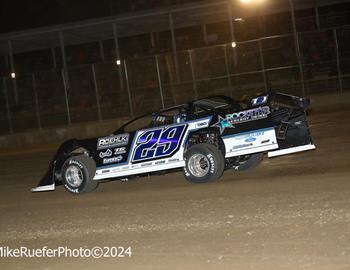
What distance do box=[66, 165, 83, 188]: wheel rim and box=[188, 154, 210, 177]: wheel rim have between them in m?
2.11

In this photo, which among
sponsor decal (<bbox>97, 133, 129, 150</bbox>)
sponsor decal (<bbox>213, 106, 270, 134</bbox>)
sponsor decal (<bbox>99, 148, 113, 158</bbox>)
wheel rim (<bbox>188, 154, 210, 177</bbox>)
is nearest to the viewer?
sponsor decal (<bbox>213, 106, 270, 134</bbox>)

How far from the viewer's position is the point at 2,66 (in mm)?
39438

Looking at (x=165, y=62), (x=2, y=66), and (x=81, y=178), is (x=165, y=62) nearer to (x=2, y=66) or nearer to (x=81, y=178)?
(x=81, y=178)

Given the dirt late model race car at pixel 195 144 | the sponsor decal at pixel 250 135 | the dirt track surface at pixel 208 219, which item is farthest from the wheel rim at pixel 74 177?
the sponsor decal at pixel 250 135

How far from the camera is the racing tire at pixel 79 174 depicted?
34.8 ft

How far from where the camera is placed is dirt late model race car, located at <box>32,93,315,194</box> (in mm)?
9508

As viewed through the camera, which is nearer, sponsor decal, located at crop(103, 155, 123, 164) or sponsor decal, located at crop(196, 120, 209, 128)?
sponsor decal, located at crop(196, 120, 209, 128)

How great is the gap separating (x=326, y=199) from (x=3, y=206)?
5.67m

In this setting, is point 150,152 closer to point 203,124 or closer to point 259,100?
point 203,124

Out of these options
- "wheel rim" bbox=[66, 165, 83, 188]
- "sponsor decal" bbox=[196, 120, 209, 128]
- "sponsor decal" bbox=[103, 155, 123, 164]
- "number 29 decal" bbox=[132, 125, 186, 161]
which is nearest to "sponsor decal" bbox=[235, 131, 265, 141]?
"sponsor decal" bbox=[196, 120, 209, 128]

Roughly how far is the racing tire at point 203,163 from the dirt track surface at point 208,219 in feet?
0.54

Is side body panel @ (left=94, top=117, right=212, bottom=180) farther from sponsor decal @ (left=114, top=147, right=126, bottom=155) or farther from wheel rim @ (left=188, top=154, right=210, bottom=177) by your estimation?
wheel rim @ (left=188, top=154, right=210, bottom=177)

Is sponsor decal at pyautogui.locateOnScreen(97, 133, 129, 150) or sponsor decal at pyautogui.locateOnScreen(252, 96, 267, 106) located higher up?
sponsor decal at pyautogui.locateOnScreen(252, 96, 267, 106)

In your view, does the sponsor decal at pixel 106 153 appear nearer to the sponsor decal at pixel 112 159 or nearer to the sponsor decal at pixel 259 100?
the sponsor decal at pixel 112 159
